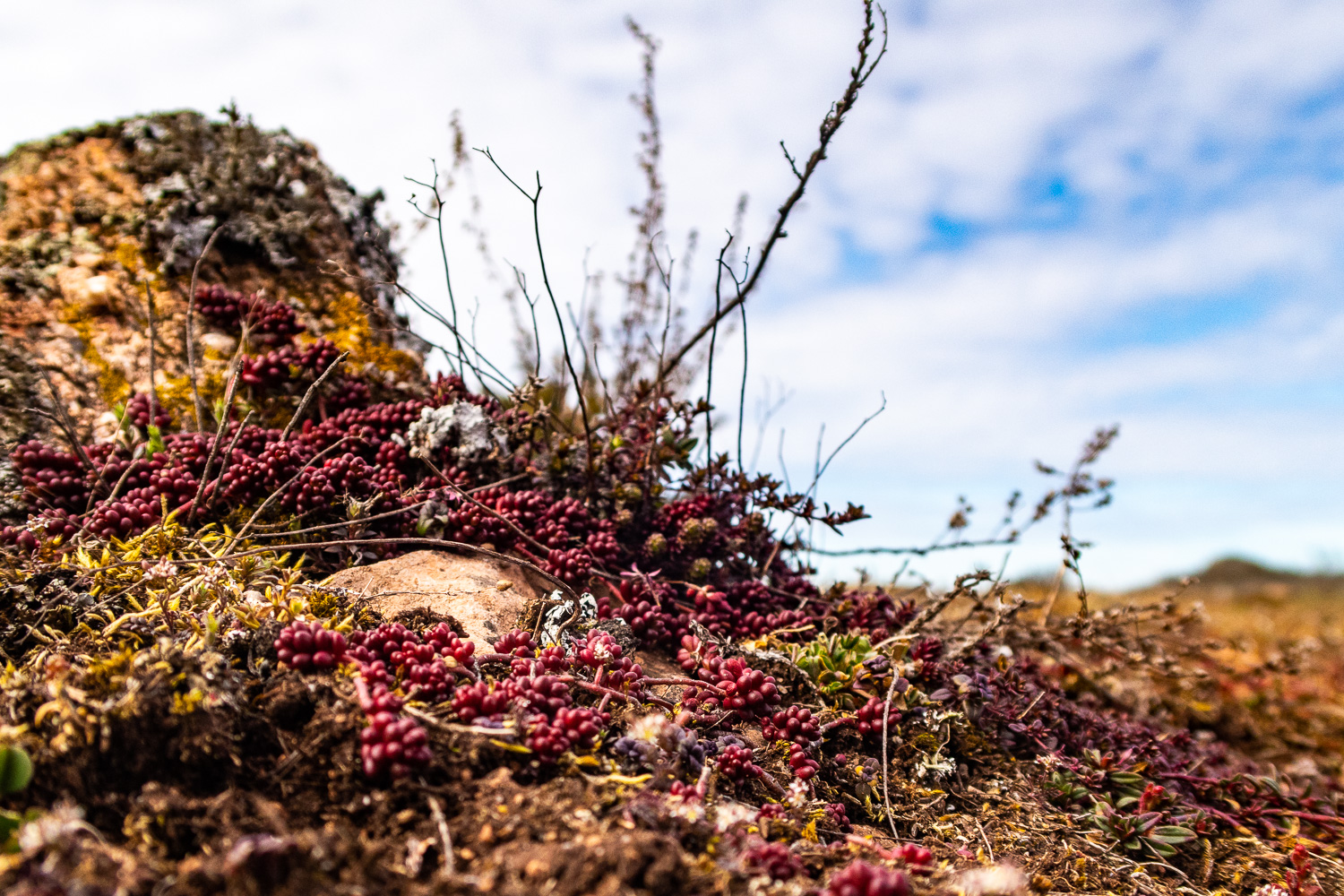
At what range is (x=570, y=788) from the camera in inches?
79.3

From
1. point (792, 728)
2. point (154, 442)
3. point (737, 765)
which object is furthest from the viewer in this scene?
point (154, 442)

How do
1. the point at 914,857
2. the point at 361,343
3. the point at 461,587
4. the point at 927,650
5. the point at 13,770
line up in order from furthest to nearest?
1. the point at 361,343
2. the point at 927,650
3. the point at 461,587
4. the point at 914,857
5. the point at 13,770

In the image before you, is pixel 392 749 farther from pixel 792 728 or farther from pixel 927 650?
pixel 927 650

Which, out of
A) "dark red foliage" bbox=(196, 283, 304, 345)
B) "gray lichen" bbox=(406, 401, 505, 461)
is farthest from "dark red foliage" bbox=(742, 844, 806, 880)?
"dark red foliage" bbox=(196, 283, 304, 345)

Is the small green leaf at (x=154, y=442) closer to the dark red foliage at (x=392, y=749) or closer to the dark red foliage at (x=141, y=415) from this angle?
the dark red foliage at (x=141, y=415)

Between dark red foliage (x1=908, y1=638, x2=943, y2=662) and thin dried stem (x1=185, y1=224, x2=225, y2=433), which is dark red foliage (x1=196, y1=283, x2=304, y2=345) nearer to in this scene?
thin dried stem (x1=185, y1=224, x2=225, y2=433)

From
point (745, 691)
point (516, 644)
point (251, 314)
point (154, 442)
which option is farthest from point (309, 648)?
point (251, 314)

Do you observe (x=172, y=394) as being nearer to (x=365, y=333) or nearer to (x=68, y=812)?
(x=365, y=333)

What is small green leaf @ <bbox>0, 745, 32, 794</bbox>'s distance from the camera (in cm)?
177

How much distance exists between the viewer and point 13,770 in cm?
178

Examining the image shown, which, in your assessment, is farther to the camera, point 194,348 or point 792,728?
point 194,348

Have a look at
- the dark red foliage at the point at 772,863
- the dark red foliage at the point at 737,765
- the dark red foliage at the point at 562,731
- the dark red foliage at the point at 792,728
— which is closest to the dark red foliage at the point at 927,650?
the dark red foliage at the point at 792,728

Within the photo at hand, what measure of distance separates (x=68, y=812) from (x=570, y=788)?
106 cm

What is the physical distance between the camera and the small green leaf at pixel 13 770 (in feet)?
5.80
